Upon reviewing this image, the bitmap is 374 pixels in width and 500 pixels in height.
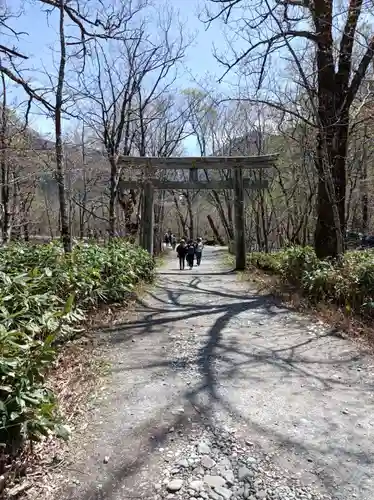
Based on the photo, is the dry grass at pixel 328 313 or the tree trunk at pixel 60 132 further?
the tree trunk at pixel 60 132

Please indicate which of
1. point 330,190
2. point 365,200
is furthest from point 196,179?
point 365,200

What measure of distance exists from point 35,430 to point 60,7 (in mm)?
7104

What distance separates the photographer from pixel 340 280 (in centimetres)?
663

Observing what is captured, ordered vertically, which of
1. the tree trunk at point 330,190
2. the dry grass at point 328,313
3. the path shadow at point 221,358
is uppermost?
the tree trunk at point 330,190

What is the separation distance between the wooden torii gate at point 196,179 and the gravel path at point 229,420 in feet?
28.8

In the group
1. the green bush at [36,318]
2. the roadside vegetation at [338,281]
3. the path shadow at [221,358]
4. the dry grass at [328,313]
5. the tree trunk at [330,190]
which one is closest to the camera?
the green bush at [36,318]

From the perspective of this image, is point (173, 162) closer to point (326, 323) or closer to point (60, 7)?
point (60, 7)

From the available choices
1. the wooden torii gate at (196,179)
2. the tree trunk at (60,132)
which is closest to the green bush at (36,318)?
the tree trunk at (60,132)

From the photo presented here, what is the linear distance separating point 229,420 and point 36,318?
1913mm

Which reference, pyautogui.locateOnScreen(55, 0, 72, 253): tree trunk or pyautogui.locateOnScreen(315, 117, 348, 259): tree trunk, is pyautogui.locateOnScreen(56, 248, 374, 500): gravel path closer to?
pyautogui.locateOnScreen(55, 0, 72, 253): tree trunk

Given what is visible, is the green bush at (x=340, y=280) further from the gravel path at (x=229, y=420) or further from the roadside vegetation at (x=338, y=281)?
the gravel path at (x=229, y=420)

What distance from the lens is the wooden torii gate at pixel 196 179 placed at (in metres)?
13.4

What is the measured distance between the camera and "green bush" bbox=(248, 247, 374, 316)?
605 cm

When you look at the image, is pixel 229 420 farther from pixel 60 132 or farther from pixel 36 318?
pixel 60 132
